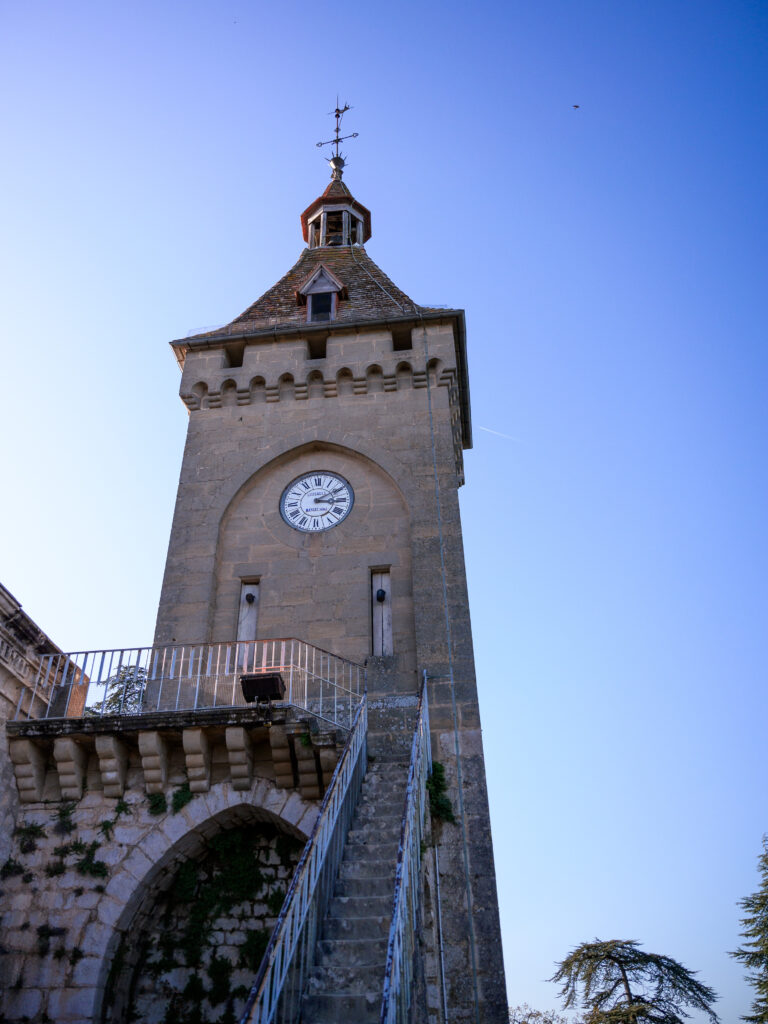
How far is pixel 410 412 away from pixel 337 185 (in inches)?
478

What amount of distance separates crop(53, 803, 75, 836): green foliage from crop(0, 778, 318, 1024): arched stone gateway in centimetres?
1

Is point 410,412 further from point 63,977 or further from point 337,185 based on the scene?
point 337,185

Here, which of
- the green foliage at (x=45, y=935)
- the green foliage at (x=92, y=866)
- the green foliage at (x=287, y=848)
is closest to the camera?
the green foliage at (x=45, y=935)

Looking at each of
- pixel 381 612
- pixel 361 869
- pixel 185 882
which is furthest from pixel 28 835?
pixel 381 612

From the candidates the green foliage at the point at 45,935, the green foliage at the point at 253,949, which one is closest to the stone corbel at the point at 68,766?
the green foliage at the point at 45,935

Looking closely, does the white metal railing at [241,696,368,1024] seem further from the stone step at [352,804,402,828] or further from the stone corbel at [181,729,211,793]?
the stone corbel at [181,729,211,793]

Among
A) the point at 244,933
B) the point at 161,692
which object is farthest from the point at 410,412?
the point at 244,933

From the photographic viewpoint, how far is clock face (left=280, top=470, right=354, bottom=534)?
14.2 m

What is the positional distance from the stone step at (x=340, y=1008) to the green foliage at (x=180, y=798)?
3890 millimetres

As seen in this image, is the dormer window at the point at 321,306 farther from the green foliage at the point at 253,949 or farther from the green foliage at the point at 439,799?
the green foliage at the point at 253,949

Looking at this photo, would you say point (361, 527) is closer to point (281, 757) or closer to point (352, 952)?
point (281, 757)

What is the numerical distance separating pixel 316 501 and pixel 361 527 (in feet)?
3.41

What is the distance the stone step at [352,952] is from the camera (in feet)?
23.5

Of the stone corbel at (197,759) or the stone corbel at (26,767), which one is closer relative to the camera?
the stone corbel at (197,759)
